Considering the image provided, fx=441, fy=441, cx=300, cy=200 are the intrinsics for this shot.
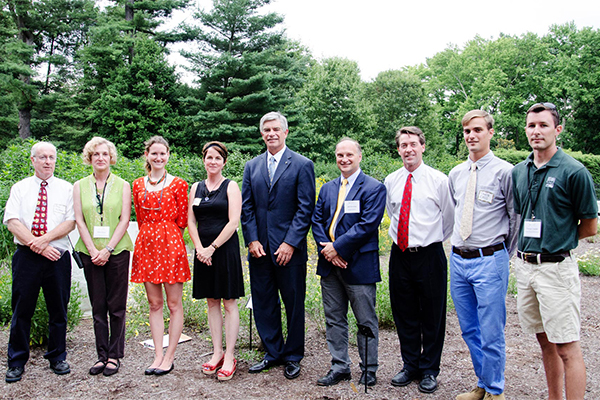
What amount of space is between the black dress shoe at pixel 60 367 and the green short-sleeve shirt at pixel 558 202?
4041mm

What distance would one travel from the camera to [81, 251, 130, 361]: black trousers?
4027 mm

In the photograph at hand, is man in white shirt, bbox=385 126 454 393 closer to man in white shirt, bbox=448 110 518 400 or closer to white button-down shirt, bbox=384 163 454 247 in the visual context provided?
white button-down shirt, bbox=384 163 454 247

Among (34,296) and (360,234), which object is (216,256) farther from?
(34,296)

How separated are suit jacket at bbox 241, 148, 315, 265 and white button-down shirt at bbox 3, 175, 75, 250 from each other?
5.47 feet

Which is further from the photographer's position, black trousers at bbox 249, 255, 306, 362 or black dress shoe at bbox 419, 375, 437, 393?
black trousers at bbox 249, 255, 306, 362

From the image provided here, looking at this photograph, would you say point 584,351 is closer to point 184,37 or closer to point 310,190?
point 310,190

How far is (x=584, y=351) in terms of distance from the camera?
15.3 feet

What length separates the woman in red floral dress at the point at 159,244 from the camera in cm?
402

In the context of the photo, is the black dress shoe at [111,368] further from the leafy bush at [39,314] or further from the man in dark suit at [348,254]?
the man in dark suit at [348,254]

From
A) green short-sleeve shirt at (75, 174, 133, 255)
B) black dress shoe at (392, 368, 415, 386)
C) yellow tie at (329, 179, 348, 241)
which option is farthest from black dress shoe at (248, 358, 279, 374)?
green short-sleeve shirt at (75, 174, 133, 255)

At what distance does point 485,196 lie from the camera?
3.43m

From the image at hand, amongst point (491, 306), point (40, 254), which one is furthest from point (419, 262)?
point (40, 254)

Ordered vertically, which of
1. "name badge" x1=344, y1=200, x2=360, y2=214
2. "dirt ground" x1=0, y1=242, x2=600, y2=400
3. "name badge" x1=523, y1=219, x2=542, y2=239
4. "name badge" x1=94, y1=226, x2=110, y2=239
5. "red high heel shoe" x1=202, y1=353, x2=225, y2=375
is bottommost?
"dirt ground" x1=0, y1=242, x2=600, y2=400

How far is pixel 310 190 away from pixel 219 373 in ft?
6.03
